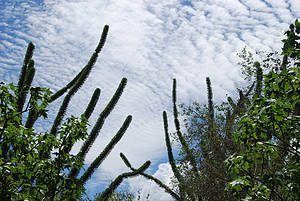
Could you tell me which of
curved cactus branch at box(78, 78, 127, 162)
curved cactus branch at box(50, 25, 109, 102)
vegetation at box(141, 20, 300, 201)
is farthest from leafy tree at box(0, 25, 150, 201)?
curved cactus branch at box(50, 25, 109, 102)

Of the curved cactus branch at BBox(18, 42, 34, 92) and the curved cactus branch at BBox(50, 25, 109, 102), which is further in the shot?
the curved cactus branch at BBox(50, 25, 109, 102)

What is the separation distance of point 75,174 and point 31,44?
568cm

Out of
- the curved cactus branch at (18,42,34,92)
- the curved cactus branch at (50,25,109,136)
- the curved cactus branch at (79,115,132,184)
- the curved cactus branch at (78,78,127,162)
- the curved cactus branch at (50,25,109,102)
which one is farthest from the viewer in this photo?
the curved cactus branch at (50,25,109,102)

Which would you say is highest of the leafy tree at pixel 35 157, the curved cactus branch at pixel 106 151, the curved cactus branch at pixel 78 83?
the curved cactus branch at pixel 78 83

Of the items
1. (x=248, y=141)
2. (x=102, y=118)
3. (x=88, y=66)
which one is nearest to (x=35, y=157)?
(x=248, y=141)

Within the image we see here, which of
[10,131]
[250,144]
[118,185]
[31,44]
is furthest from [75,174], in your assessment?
[250,144]

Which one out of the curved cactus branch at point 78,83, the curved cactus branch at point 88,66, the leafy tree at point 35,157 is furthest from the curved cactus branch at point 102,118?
the leafy tree at point 35,157

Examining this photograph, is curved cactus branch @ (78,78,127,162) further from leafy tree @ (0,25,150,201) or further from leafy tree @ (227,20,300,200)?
leafy tree @ (227,20,300,200)

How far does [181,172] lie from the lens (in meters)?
10.4

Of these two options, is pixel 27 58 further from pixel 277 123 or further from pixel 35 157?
pixel 277 123

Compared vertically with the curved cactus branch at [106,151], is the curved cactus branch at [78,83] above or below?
above

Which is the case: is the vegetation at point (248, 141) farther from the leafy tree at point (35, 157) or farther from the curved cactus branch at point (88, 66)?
the curved cactus branch at point (88, 66)

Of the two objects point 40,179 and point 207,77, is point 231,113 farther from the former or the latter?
point 40,179

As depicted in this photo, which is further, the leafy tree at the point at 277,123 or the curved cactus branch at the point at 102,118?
the curved cactus branch at the point at 102,118
